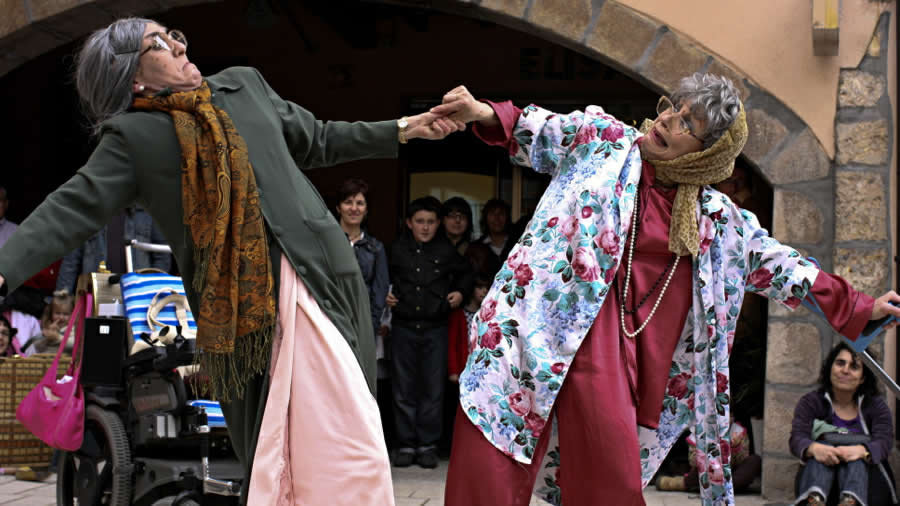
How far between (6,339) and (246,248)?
4933mm

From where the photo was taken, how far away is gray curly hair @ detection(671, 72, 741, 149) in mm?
3404

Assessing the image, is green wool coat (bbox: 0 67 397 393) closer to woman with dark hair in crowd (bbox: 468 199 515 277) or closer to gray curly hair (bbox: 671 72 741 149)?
gray curly hair (bbox: 671 72 741 149)

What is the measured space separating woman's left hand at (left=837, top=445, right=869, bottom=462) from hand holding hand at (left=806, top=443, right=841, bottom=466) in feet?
0.07

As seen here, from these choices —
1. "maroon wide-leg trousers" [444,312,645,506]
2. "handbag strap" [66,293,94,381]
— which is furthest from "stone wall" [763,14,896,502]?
"handbag strap" [66,293,94,381]

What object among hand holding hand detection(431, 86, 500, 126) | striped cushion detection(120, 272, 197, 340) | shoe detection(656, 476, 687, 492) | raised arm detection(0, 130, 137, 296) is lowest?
shoe detection(656, 476, 687, 492)

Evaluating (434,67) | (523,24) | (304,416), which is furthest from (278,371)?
(434,67)

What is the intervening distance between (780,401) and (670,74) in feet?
6.28

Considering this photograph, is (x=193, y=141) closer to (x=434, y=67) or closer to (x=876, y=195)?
(x=876, y=195)

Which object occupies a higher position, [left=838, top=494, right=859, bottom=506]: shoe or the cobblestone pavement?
[left=838, top=494, right=859, bottom=506]: shoe

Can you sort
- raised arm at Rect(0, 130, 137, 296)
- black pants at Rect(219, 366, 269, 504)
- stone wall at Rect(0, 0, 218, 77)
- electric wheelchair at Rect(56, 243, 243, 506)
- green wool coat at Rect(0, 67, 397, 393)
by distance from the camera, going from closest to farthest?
raised arm at Rect(0, 130, 137, 296) → green wool coat at Rect(0, 67, 397, 393) → black pants at Rect(219, 366, 269, 504) → electric wheelchair at Rect(56, 243, 243, 506) → stone wall at Rect(0, 0, 218, 77)

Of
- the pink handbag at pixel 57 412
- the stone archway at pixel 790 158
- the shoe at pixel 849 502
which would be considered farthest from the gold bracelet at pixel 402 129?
the shoe at pixel 849 502

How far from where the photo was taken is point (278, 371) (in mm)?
2830

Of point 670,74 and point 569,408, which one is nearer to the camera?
point 569,408

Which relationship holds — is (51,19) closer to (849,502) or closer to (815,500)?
(815,500)
